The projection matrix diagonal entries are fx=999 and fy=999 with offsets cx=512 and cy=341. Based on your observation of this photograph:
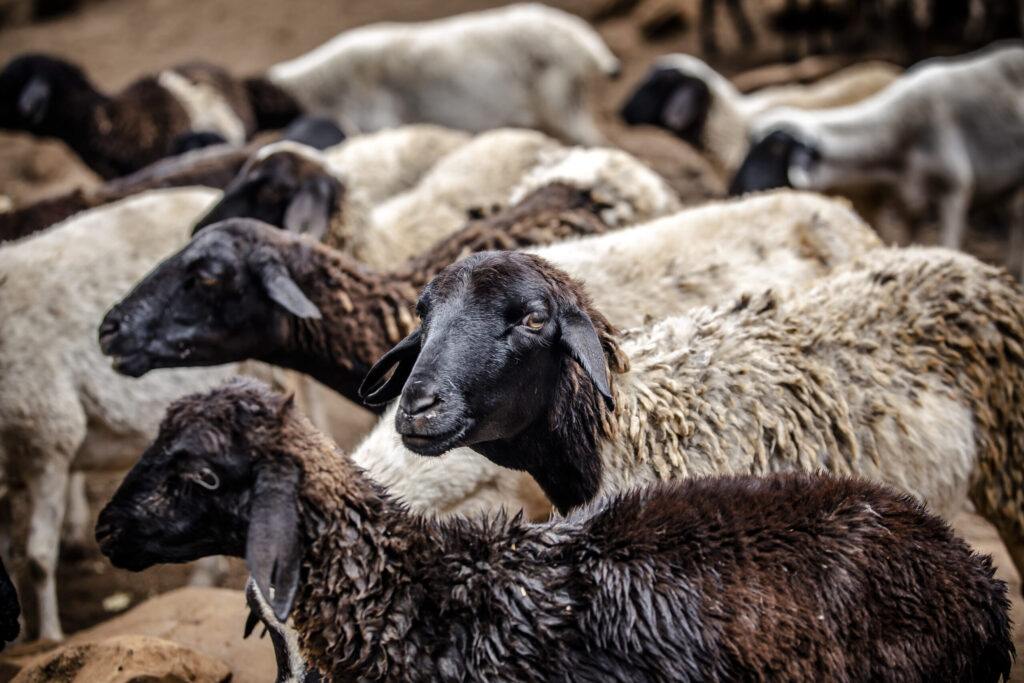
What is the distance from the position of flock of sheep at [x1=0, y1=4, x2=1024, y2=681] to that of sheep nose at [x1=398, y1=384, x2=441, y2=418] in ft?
0.05

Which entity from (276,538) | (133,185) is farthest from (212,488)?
(133,185)

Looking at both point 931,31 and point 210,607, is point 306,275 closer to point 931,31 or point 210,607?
point 210,607

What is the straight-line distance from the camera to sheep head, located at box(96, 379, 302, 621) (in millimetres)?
2535

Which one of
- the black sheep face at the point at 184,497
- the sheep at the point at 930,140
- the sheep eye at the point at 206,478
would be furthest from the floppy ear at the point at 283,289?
the sheep at the point at 930,140

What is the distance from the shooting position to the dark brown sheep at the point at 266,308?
4016mm

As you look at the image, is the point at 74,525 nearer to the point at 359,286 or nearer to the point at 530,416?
the point at 359,286

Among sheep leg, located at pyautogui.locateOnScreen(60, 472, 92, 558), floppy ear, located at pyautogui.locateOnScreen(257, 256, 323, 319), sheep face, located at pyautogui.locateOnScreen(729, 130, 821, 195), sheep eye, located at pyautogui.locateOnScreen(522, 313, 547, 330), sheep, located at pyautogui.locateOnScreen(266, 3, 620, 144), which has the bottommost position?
sheep leg, located at pyautogui.locateOnScreen(60, 472, 92, 558)

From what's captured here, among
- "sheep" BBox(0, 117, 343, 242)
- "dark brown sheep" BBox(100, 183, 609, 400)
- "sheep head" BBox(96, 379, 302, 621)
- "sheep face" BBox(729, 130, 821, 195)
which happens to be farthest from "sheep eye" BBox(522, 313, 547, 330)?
"sheep face" BBox(729, 130, 821, 195)

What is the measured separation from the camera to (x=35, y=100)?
8.59 metres

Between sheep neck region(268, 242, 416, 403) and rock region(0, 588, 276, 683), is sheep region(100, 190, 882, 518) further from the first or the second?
rock region(0, 588, 276, 683)

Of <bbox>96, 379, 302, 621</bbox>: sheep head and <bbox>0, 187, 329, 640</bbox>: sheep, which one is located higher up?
<bbox>96, 379, 302, 621</bbox>: sheep head

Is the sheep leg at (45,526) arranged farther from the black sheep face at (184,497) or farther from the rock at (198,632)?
the black sheep face at (184,497)

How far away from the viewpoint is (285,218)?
204 inches

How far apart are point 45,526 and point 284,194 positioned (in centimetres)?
201
